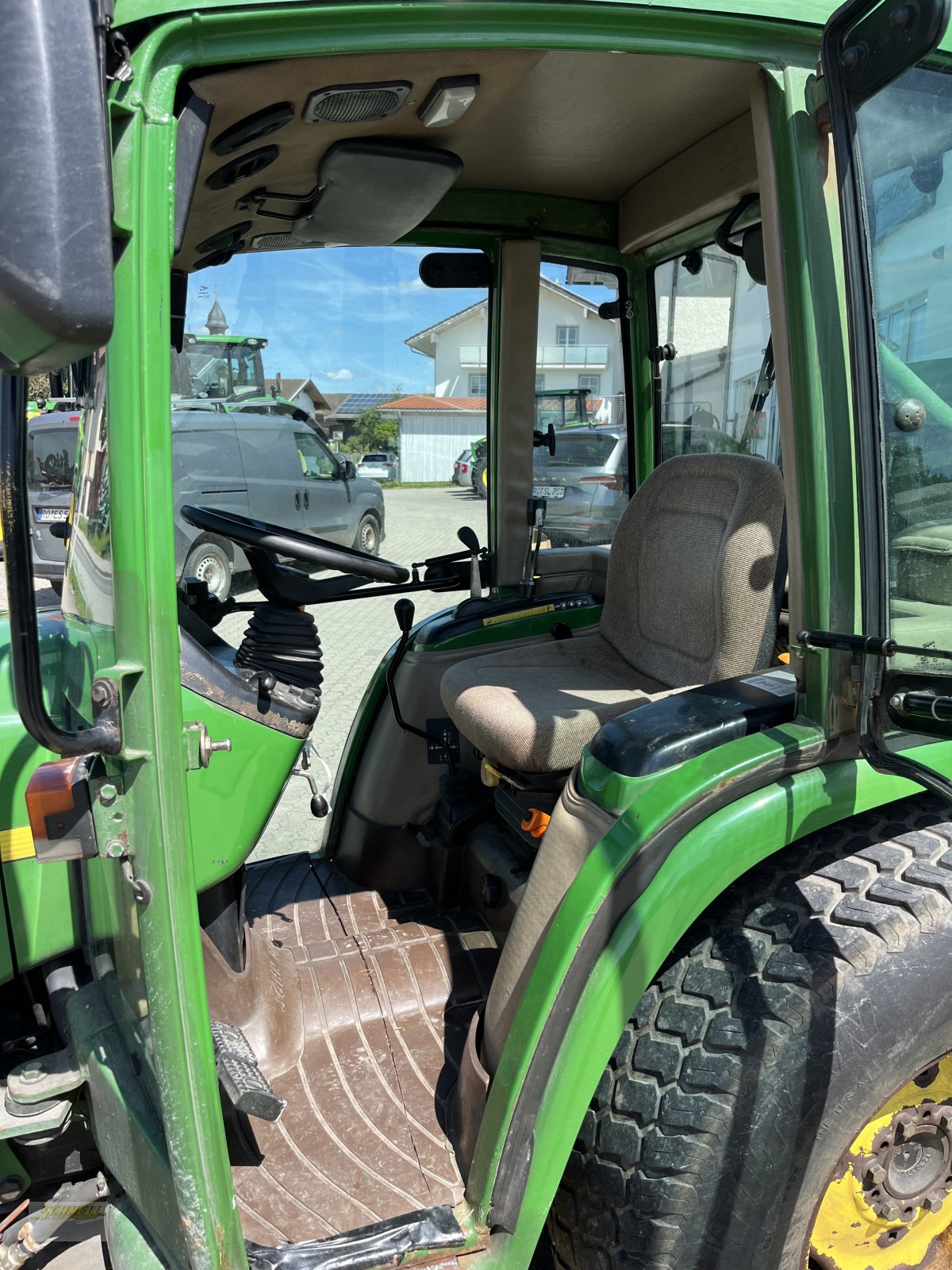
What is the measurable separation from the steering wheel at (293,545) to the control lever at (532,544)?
0.98 metres

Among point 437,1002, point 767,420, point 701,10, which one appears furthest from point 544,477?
point 701,10

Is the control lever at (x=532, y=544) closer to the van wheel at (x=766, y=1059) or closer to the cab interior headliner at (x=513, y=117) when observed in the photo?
the cab interior headliner at (x=513, y=117)

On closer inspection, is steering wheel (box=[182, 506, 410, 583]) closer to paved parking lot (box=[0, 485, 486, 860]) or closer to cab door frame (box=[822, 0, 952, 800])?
paved parking lot (box=[0, 485, 486, 860])

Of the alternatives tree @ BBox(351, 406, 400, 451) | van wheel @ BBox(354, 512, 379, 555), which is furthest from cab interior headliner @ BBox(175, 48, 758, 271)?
van wheel @ BBox(354, 512, 379, 555)

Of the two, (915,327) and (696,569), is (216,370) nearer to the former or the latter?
(696,569)

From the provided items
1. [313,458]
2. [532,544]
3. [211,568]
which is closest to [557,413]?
[532,544]

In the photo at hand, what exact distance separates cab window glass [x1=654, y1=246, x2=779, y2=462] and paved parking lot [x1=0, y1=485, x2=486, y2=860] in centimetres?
71

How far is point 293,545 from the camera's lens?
77.1 inches

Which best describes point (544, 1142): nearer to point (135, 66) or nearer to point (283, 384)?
point (135, 66)

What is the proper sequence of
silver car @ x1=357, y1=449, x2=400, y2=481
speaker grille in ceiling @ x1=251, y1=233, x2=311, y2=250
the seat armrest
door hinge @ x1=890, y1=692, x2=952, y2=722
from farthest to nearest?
1. silver car @ x1=357, y1=449, x2=400, y2=481
2. speaker grille in ceiling @ x1=251, y1=233, x2=311, y2=250
3. the seat armrest
4. door hinge @ x1=890, y1=692, x2=952, y2=722

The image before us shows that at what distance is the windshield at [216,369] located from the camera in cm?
233

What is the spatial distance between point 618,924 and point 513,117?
167 centimetres

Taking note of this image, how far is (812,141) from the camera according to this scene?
4.46 ft

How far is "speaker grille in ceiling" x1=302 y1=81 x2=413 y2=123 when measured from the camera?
1.35m
